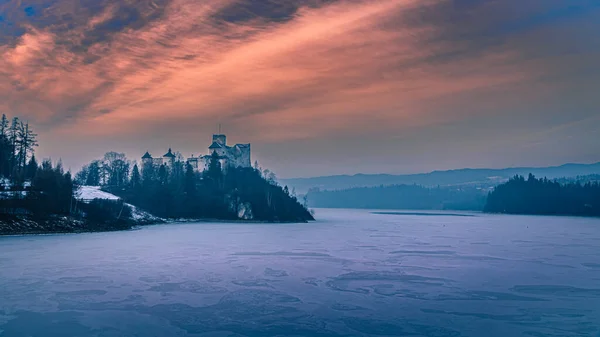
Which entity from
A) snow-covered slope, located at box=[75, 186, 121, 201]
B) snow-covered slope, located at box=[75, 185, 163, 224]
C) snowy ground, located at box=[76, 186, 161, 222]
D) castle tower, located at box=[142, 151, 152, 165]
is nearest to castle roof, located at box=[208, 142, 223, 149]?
castle tower, located at box=[142, 151, 152, 165]

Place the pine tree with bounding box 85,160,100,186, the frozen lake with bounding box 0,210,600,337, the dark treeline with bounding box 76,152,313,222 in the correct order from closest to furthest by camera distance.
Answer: the frozen lake with bounding box 0,210,600,337 → the dark treeline with bounding box 76,152,313,222 → the pine tree with bounding box 85,160,100,186

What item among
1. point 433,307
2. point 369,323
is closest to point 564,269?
point 433,307

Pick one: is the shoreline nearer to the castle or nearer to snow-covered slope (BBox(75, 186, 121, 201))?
snow-covered slope (BBox(75, 186, 121, 201))

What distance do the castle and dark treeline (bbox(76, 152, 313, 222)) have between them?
14.5 feet

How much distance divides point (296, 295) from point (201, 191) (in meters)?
99.4

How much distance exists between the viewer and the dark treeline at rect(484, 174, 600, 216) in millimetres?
156750

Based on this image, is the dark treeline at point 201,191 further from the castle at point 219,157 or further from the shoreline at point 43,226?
the shoreline at point 43,226

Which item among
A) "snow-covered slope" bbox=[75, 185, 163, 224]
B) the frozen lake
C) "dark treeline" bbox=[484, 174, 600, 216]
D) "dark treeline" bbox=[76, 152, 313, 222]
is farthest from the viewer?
"dark treeline" bbox=[484, 174, 600, 216]

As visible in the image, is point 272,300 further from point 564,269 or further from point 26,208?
point 26,208

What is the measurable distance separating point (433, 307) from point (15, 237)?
2037 inches

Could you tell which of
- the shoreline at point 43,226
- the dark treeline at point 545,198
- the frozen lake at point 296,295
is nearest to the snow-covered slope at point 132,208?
the shoreline at point 43,226

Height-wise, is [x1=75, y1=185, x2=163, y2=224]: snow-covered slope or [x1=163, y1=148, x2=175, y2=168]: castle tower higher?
[x1=163, y1=148, x2=175, y2=168]: castle tower

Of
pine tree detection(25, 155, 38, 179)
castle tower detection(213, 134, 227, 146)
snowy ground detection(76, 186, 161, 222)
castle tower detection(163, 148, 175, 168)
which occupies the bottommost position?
snowy ground detection(76, 186, 161, 222)

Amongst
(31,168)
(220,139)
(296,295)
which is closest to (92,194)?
(31,168)
